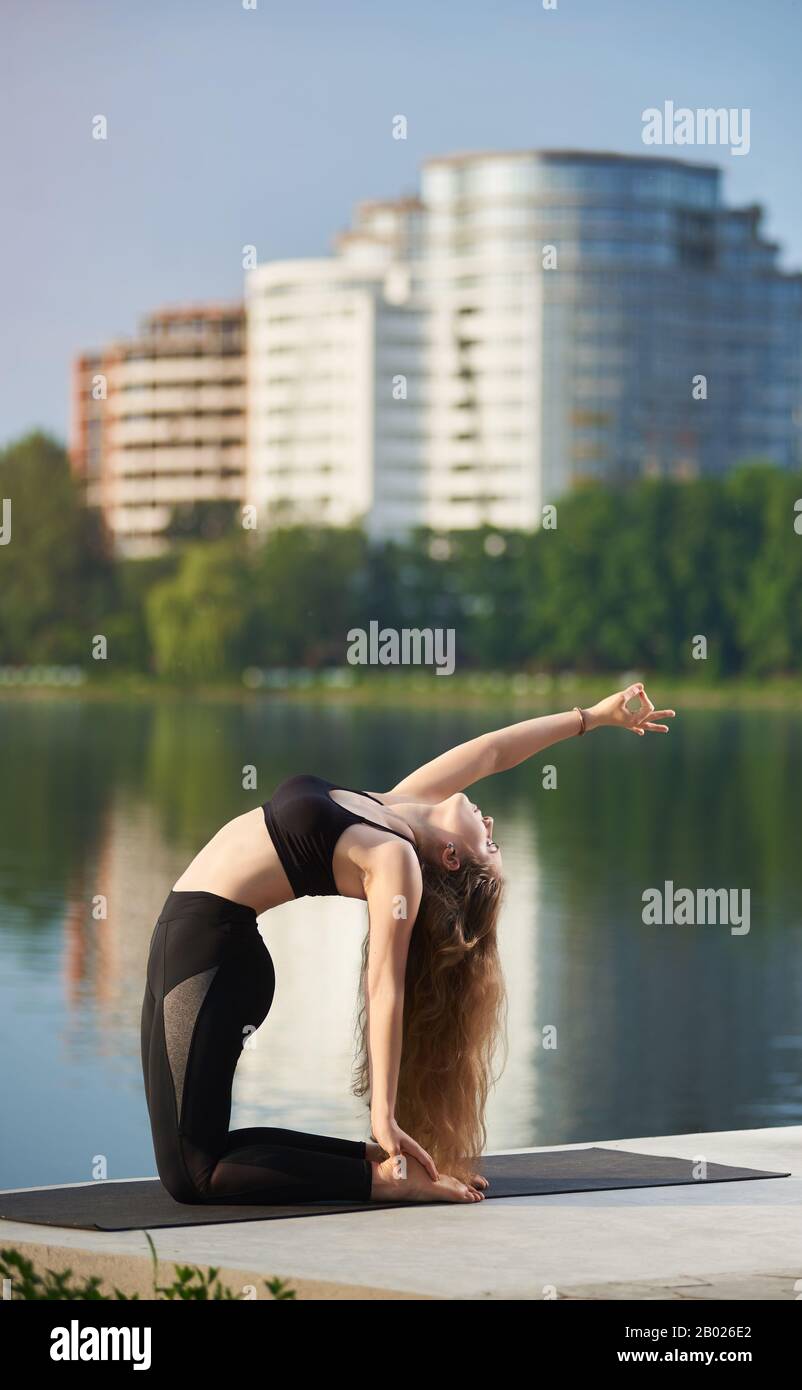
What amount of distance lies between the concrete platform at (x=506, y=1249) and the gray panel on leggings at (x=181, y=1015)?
15.4 inches

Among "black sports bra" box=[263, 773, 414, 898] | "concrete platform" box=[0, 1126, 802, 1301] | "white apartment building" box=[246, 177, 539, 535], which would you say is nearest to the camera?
"concrete platform" box=[0, 1126, 802, 1301]

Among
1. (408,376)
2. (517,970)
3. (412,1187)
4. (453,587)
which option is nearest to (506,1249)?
(412,1187)

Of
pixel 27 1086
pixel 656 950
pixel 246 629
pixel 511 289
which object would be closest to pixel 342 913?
pixel 656 950

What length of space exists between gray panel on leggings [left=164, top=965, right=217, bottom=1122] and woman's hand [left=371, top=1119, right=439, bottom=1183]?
0.46m

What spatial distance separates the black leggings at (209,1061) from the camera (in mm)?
5070

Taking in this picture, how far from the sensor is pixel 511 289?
13412cm

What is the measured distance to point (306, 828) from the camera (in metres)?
5.06

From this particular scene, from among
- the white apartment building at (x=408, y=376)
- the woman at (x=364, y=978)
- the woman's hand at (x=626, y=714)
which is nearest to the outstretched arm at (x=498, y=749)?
the woman's hand at (x=626, y=714)

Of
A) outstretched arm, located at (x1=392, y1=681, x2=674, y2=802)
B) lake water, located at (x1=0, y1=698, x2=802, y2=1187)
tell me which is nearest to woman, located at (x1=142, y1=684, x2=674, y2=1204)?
outstretched arm, located at (x1=392, y1=681, x2=674, y2=802)

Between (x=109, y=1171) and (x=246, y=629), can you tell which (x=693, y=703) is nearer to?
(x=246, y=629)

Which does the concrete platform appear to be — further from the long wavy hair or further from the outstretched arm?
the outstretched arm

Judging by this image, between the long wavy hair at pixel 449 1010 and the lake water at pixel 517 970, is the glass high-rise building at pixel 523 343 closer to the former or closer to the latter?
the lake water at pixel 517 970

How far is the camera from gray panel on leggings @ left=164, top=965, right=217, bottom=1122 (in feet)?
16.6
